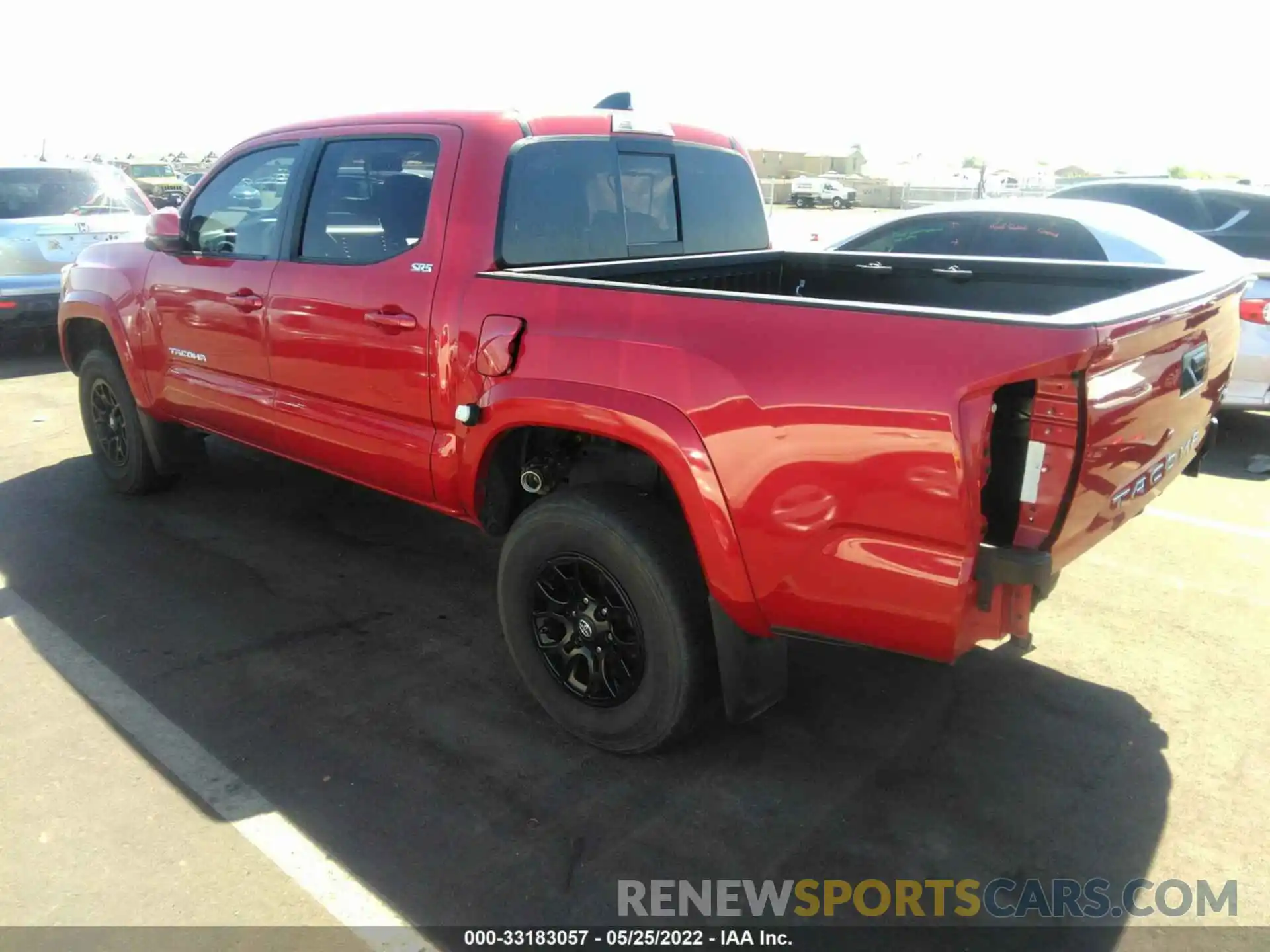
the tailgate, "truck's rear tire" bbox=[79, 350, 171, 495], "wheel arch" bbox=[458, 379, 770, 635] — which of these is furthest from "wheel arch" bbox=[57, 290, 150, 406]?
the tailgate

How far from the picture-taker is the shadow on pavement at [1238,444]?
6195mm

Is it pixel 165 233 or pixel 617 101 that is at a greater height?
pixel 617 101

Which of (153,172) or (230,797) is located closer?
(230,797)

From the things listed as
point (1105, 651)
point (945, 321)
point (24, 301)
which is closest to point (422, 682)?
point (945, 321)

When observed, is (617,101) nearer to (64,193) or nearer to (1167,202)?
(1167,202)

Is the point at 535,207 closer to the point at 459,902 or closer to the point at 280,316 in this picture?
the point at 280,316

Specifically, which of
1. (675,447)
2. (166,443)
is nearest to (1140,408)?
(675,447)

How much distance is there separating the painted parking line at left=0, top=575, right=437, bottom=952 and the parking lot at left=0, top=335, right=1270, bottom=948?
0.04 ft

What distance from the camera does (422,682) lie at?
3.66 metres

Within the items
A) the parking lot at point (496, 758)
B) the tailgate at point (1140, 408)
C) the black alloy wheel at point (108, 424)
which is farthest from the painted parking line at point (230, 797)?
the tailgate at point (1140, 408)

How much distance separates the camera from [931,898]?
260cm

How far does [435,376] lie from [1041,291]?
2.29m

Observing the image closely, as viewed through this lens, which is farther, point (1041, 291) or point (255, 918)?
point (1041, 291)

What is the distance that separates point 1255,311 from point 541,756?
5571mm
